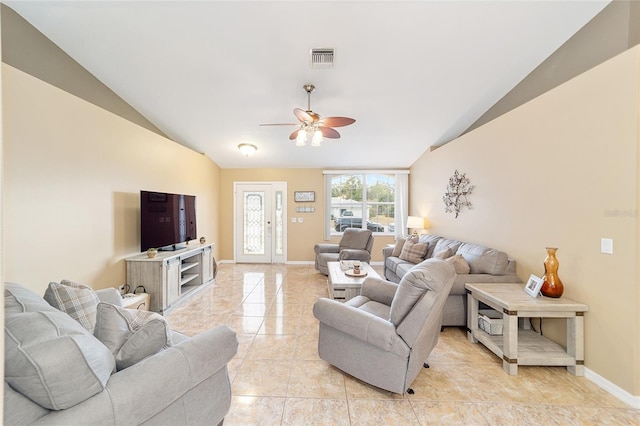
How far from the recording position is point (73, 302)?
1.70m

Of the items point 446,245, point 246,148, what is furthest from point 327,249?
point 246,148


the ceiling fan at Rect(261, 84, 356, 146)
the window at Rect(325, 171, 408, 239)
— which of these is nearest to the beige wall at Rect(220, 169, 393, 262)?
the window at Rect(325, 171, 408, 239)

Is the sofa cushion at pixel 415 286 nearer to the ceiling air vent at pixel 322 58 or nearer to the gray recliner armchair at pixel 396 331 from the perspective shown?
the gray recliner armchair at pixel 396 331

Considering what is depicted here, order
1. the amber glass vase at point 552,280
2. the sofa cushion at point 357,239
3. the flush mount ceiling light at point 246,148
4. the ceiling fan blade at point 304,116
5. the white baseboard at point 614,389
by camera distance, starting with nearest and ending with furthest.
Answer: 1. the white baseboard at point 614,389
2. the amber glass vase at point 552,280
3. the ceiling fan blade at point 304,116
4. the flush mount ceiling light at point 246,148
5. the sofa cushion at point 357,239

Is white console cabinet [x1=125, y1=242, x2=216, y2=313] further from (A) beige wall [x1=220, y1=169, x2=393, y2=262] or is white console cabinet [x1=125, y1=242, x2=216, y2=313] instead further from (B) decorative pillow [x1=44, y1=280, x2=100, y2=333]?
(A) beige wall [x1=220, y1=169, x2=393, y2=262]

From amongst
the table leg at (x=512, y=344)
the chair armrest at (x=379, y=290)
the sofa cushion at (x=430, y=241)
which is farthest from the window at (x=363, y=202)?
the table leg at (x=512, y=344)

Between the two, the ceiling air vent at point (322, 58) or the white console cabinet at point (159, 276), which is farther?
the white console cabinet at point (159, 276)

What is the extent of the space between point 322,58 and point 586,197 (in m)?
2.78

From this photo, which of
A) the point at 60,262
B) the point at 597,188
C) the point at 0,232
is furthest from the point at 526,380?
the point at 60,262

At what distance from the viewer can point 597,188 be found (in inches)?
86.6

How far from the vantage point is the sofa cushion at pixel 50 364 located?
0.99 m

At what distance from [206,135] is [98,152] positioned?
6.53 ft

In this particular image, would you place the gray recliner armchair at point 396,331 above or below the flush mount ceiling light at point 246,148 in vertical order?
below

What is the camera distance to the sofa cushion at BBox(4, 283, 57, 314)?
134 cm
